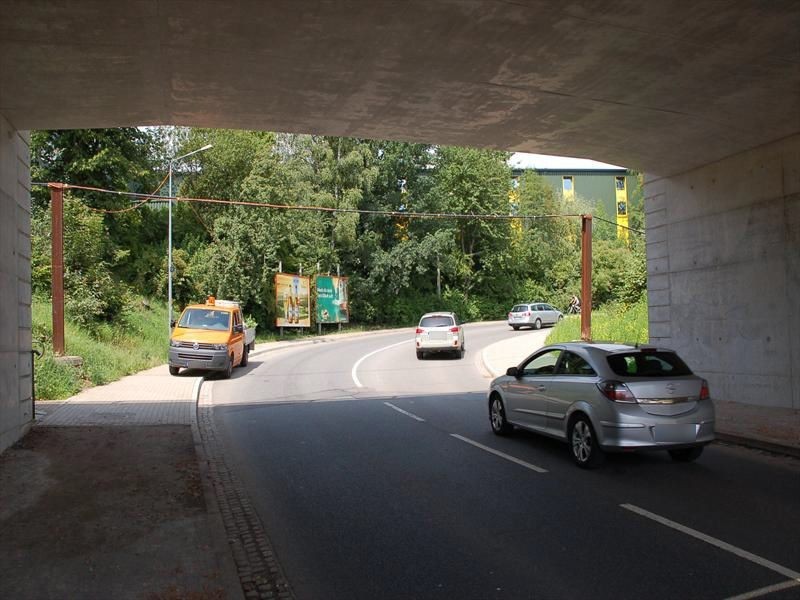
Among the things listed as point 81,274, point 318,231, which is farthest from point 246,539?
point 318,231

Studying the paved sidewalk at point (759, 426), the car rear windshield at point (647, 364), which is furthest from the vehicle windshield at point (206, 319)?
the car rear windshield at point (647, 364)

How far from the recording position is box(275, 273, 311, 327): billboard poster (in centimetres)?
3591

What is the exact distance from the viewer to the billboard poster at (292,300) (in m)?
35.9

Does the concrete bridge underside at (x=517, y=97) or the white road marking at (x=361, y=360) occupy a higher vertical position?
the concrete bridge underside at (x=517, y=97)

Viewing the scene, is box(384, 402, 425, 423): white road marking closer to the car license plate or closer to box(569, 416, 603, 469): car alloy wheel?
box(569, 416, 603, 469): car alloy wheel

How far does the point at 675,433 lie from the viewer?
7539 mm

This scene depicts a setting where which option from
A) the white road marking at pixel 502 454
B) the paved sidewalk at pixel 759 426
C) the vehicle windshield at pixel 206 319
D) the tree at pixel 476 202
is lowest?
the white road marking at pixel 502 454

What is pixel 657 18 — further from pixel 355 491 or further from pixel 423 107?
pixel 355 491

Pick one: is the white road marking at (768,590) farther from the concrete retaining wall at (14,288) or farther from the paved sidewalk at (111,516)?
the concrete retaining wall at (14,288)

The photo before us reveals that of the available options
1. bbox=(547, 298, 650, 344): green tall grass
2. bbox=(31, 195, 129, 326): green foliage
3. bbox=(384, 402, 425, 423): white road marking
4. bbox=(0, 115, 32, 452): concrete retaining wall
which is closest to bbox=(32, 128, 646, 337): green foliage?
bbox=(31, 195, 129, 326): green foliage

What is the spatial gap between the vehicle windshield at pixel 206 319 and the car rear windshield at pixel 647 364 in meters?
14.9

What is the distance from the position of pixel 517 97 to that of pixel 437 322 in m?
16.8

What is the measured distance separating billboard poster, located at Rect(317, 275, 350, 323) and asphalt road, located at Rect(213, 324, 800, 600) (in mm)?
28534

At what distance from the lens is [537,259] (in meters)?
59.2
